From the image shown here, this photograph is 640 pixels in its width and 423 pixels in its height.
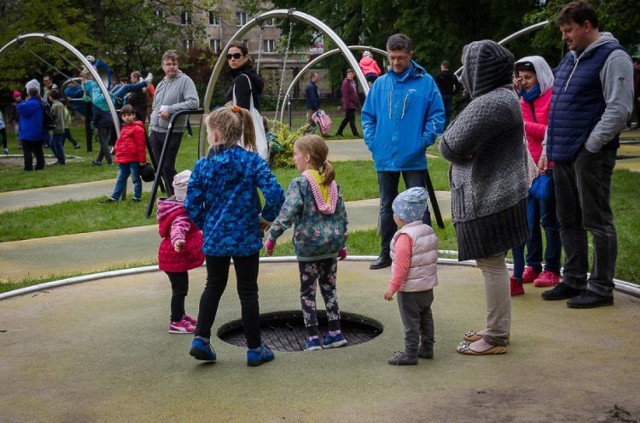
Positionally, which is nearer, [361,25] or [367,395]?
[367,395]

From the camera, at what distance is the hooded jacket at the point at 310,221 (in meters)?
5.38

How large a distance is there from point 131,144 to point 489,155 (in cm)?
828

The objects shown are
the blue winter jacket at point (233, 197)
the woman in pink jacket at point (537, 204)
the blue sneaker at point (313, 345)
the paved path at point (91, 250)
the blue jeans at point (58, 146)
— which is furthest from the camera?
the blue jeans at point (58, 146)

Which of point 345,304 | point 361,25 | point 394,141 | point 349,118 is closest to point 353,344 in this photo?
point 345,304

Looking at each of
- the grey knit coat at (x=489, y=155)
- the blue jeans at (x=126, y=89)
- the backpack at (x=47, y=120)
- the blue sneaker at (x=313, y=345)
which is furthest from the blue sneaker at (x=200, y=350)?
the backpack at (x=47, y=120)

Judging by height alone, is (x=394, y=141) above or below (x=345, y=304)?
above

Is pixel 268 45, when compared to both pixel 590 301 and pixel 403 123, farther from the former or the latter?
pixel 590 301

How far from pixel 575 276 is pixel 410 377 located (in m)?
2.11

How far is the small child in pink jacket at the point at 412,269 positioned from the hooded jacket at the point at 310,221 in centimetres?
50

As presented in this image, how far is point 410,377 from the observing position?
4.80m

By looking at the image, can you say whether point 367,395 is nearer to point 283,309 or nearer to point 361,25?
point 283,309

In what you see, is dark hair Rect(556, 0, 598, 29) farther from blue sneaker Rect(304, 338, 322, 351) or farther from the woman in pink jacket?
blue sneaker Rect(304, 338, 322, 351)

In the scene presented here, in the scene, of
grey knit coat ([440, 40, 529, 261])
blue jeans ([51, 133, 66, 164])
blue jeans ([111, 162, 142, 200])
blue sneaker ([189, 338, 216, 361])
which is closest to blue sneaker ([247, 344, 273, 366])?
blue sneaker ([189, 338, 216, 361])

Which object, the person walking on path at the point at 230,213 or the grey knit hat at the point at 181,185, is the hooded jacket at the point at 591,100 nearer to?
the person walking on path at the point at 230,213
